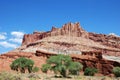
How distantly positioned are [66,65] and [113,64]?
4606cm

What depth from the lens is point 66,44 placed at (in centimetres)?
17375

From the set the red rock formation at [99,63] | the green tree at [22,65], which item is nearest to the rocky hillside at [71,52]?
the red rock formation at [99,63]

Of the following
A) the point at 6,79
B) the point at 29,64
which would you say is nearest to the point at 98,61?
the point at 29,64

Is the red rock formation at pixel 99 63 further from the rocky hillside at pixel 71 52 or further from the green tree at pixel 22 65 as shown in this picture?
the green tree at pixel 22 65

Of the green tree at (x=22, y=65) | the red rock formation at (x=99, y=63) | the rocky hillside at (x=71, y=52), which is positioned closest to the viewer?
the green tree at (x=22, y=65)

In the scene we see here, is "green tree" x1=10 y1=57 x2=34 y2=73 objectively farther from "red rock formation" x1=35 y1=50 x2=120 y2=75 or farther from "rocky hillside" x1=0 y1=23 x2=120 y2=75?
"red rock formation" x1=35 y1=50 x2=120 y2=75

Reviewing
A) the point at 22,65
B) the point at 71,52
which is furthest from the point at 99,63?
the point at 71,52

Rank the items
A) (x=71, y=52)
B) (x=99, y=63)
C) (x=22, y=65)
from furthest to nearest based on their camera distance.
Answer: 1. (x=71, y=52)
2. (x=99, y=63)
3. (x=22, y=65)

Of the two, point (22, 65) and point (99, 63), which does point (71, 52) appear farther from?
point (22, 65)

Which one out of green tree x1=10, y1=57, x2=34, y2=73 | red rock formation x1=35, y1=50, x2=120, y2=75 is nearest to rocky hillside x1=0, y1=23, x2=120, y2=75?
red rock formation x1=35, y1=50, x2=120, y2=75

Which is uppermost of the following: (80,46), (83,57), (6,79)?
(80,46)

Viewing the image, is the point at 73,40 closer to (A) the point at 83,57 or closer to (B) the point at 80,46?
(B) the point at 80,46

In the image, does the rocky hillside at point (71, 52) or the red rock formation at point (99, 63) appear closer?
the red rock formation at point (99, 63)

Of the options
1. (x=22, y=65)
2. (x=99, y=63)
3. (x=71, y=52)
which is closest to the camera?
(x=22, y=65)
